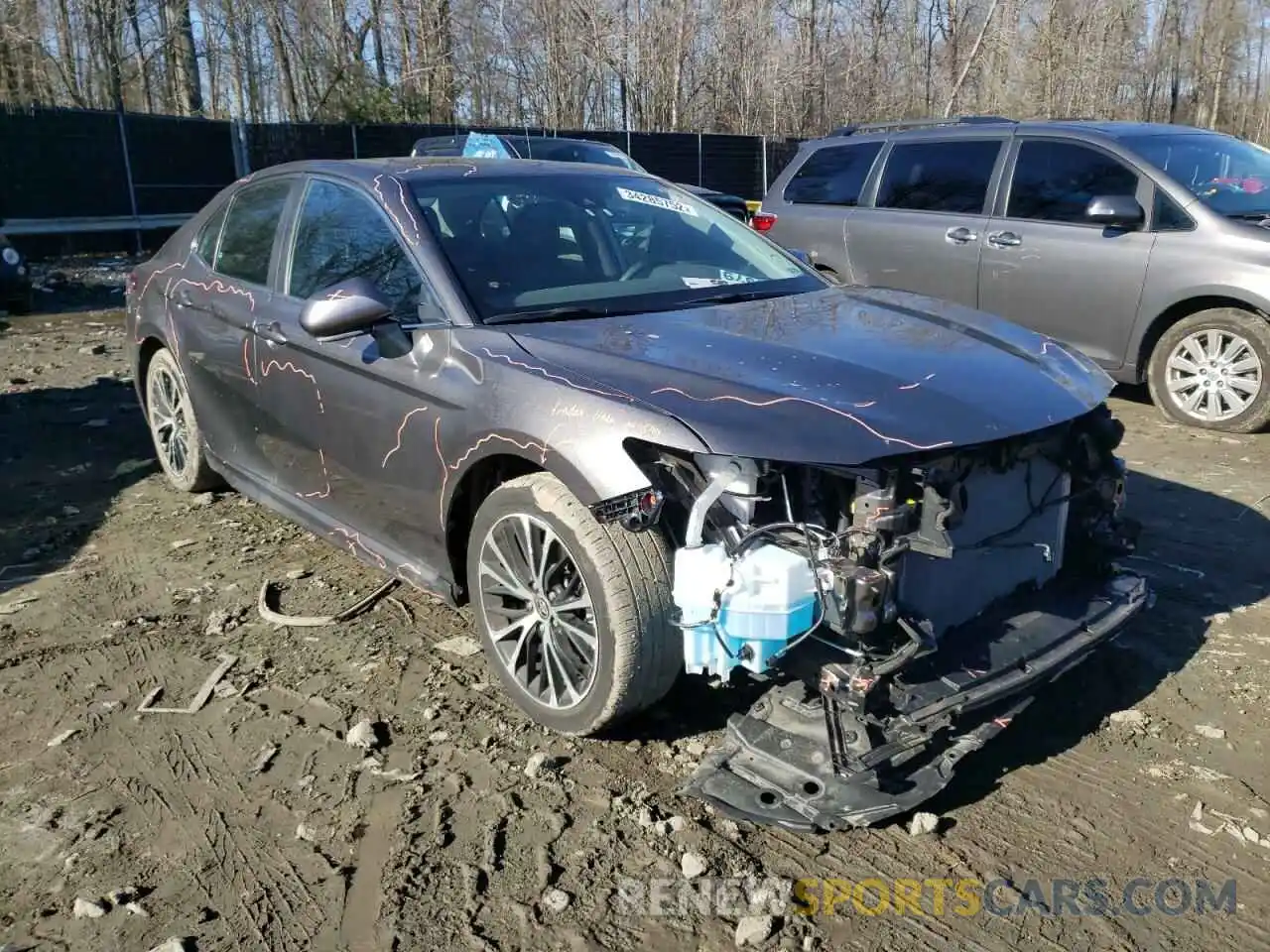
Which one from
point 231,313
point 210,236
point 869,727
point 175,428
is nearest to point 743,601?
point 869,727

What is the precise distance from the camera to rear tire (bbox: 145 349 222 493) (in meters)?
5.43

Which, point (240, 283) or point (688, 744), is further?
point (240, 283)

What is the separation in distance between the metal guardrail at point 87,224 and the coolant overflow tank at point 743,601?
15.0 m

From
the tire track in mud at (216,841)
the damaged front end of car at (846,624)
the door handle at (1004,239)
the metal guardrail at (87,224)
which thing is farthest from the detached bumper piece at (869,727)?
the metal guardrail at (87,224)

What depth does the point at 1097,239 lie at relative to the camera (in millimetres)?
6926

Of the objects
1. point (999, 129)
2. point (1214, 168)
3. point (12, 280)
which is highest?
point (999, 129)

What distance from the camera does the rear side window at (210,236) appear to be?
5.13m

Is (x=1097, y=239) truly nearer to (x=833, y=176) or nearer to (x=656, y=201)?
(x=833, y=176)

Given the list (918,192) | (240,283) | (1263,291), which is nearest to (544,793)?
(240,283)

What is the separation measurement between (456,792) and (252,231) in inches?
114

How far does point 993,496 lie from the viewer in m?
3.17

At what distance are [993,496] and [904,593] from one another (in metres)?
0.50

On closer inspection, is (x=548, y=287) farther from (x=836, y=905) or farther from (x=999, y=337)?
(x=836, y=905)

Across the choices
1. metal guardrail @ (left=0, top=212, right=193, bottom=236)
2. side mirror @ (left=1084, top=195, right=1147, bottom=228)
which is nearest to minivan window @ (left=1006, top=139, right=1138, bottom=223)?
side mirror @ (left=1084, top=195, right=1147, bottom=228)
